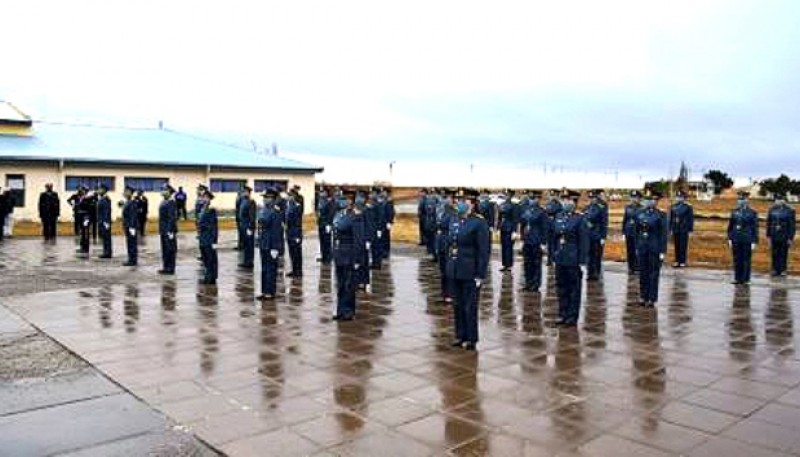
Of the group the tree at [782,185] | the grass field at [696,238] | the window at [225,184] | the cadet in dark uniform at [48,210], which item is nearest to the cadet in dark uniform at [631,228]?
the grass field at [696,238]

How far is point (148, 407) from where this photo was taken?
20.1ft

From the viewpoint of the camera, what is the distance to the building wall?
3009cm

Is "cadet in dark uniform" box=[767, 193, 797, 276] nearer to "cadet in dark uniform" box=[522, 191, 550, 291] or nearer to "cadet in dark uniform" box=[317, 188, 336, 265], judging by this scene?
"cadet in dark uniform" box=[522, 191, 550, 291]

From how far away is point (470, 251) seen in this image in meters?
8.54

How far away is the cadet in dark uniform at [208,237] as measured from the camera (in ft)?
44.8

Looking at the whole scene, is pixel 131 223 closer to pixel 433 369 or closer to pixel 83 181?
pixel 433 369

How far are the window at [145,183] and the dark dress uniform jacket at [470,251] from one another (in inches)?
1052

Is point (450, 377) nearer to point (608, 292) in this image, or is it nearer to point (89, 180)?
point (608, 292)

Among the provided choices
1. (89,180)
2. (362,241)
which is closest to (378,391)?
(362,241)

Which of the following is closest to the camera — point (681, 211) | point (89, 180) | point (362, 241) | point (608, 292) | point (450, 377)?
point (450, 377)

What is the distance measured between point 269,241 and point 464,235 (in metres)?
4.97

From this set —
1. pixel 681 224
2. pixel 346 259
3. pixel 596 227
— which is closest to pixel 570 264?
pixel 346 259

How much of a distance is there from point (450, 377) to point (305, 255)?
44.0ft

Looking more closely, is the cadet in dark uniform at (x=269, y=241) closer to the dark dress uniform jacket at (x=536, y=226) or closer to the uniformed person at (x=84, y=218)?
the dark dress uniform jacket at (x=536, y=226)
